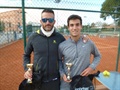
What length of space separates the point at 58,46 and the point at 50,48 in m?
0.13

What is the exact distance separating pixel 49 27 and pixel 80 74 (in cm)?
86

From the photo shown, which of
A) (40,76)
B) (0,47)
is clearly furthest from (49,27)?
(0,47)

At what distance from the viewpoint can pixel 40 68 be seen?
8.02 ft

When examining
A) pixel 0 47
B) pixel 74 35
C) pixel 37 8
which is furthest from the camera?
pixel 0 47

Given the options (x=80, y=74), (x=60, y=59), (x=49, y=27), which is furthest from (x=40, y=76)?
(x=49, y=27)

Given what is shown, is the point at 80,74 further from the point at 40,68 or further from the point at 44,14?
the point at 44,14

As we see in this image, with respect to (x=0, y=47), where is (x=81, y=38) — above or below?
above

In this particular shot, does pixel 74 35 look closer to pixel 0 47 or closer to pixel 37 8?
pixel 37 8

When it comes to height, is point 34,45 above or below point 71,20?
below

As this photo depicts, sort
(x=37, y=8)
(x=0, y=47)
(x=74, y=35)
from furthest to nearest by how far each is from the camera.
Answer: (x=0, y=47) < (x=37, y=8) < (x=74, y=35)

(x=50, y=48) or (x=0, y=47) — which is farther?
(x=0, y=47)

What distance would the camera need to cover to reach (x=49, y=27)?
8.05 feet

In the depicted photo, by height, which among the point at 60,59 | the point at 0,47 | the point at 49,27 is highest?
the point at 49,27

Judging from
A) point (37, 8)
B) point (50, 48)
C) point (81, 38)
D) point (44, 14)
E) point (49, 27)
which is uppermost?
point (37, 8)
